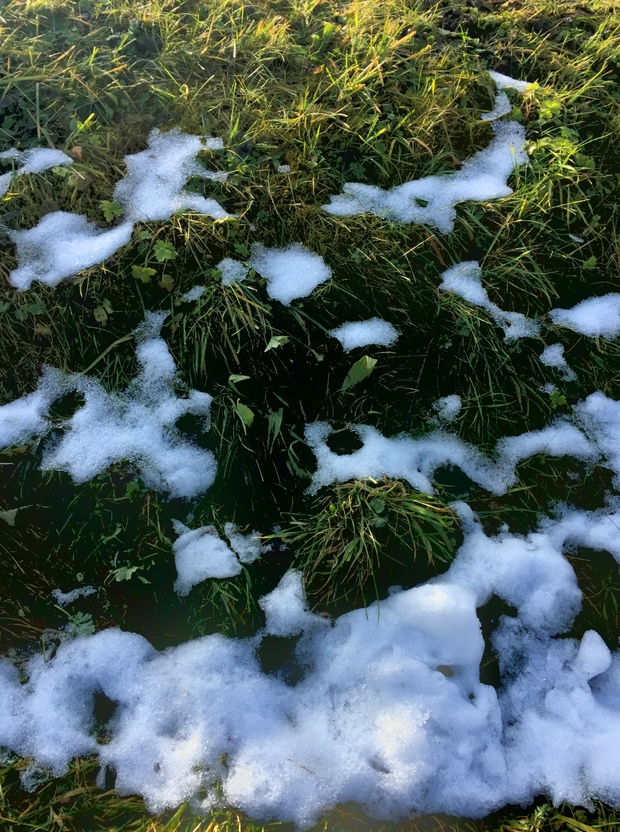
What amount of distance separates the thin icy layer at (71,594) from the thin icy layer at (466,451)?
0.86 m

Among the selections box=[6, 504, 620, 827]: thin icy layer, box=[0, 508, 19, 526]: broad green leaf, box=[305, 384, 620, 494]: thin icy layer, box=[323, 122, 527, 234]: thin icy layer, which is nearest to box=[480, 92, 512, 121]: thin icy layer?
box=[323, 122, 527, 234]: thin icy layer

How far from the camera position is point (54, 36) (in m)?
2.21

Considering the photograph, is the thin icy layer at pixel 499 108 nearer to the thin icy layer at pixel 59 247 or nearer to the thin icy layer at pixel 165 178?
the thin icy layer at pixel 165 178

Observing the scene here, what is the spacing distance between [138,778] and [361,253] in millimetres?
1975

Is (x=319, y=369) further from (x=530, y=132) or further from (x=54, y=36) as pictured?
(x=54, y=36)

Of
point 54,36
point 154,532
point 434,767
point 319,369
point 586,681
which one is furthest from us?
point 54,36

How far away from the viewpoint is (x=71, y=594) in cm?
188

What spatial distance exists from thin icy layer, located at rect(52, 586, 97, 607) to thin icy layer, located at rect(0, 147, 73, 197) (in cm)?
154

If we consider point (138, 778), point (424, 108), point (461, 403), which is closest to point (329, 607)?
point (138, 778)

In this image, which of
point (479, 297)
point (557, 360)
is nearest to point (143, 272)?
point (479, 297)

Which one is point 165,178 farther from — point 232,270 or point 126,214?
point 232,270

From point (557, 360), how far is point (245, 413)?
4.16 feet

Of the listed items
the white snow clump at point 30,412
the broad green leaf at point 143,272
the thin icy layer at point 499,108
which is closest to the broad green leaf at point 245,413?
the broad green leaf at point 143,272

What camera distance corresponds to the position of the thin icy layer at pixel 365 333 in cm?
209
